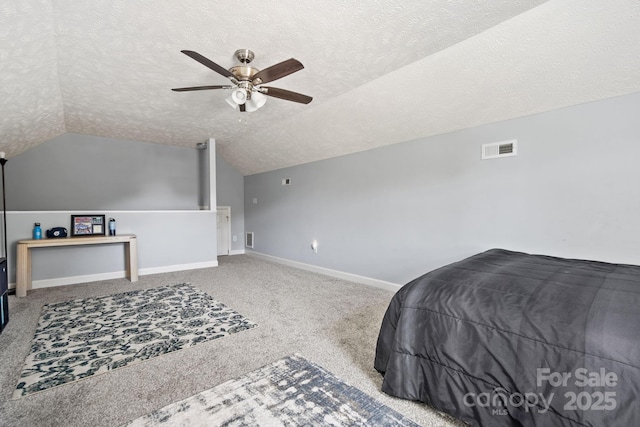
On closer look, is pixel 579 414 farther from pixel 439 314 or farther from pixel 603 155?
pixel 603 155

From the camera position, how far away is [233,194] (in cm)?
725

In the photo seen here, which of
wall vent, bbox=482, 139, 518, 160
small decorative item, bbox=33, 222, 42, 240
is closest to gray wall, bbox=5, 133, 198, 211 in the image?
small decorative item, bbox=33, 222, 42, 240

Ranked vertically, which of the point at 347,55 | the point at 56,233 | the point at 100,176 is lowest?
the point at 56,233

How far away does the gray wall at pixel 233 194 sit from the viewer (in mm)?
7035

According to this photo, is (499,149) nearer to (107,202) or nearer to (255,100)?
(255,100)

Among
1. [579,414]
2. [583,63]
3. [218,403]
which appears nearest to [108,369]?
[218,403]

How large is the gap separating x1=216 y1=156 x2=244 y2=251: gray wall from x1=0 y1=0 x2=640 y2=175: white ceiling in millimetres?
3150

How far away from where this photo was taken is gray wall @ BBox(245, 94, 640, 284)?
95.3 inches

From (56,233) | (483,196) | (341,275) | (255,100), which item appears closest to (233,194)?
(56,233)

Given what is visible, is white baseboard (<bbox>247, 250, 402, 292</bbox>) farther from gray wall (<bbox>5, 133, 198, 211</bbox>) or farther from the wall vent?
gray wall (<bbox>5, 133, 198, 211</bbox>)

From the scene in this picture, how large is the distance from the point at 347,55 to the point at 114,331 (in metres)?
3.43

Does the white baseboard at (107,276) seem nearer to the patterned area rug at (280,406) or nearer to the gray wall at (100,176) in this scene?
the gray wall at (100,176)

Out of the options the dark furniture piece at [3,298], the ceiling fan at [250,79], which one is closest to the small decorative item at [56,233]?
the dark furniture piece at [3,298]

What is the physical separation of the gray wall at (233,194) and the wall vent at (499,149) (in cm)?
579
